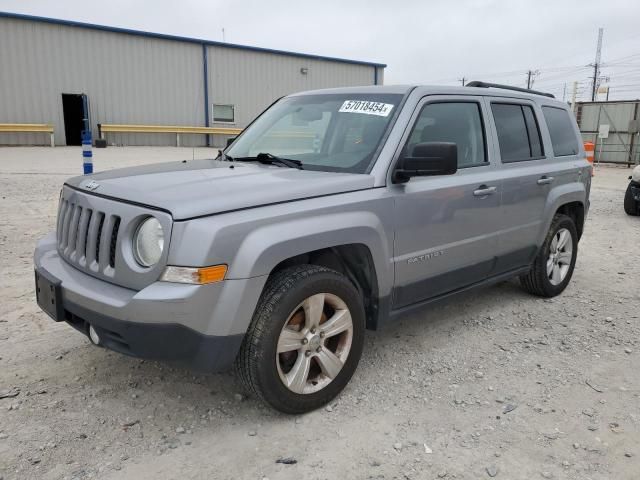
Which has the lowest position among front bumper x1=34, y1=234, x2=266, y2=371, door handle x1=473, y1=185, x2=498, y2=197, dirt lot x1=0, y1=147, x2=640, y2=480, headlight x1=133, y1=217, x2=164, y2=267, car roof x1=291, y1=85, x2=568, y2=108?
dirt lot x1=0, y1=147, x2=640, y2=480

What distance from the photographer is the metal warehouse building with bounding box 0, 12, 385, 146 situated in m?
20.8

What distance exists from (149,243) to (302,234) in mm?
748

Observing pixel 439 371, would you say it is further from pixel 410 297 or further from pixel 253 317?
pixel 253 317

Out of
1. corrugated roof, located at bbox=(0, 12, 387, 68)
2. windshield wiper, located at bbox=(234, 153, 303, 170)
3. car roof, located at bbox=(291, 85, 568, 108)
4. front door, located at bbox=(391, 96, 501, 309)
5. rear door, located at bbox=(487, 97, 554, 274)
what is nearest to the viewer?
front door, located at bbox=(391, 96, 501, 309)

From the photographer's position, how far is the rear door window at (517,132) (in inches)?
167

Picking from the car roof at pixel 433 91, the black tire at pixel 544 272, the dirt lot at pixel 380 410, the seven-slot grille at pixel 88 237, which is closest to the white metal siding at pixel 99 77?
the dirt lot at pixel 380 410

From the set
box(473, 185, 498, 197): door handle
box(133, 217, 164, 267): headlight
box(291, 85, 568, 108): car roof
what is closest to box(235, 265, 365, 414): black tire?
box(133, 217, 164, 267): headlight

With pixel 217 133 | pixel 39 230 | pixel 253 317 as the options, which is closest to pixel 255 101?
pixel 217 133

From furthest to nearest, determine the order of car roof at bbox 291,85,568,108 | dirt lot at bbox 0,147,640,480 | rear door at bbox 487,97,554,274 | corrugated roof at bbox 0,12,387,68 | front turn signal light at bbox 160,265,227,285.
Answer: corrugated roof at bbox 0,12,387,68 < rear door at bbox 487,97,554,274 < car roof at bbox 291,85,568,108 < dirt lot at bbox 0,147,640,480 < front turn signal light at bbox 160,265,227,285

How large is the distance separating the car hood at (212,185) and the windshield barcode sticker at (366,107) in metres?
0.58

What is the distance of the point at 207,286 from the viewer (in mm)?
2480

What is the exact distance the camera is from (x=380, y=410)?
3078mm

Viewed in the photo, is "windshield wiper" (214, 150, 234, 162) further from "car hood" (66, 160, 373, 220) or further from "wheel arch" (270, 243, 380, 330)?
"wheel arch" (270, 243, 380, 330)

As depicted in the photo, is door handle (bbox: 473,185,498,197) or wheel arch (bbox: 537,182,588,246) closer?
door handle (bbox: 473,185,498,197)
